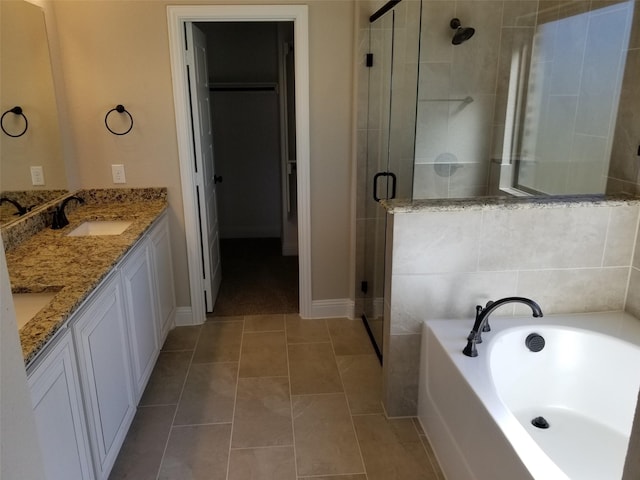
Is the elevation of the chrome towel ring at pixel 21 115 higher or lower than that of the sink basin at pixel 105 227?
higher

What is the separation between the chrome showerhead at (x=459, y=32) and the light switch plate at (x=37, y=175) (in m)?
2.66

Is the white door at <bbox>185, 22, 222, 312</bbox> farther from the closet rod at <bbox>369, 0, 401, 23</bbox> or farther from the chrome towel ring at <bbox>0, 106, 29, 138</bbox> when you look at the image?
the closet rod at <bbox>369, 0, 401, 23</bbox>

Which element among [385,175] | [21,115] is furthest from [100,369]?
[385,175]

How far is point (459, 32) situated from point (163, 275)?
2530 millimetres

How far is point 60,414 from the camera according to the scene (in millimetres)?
1704

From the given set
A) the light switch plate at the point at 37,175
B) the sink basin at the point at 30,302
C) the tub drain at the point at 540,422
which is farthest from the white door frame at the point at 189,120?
the tub drain at the point at 540,422

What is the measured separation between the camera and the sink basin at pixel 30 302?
1.97m

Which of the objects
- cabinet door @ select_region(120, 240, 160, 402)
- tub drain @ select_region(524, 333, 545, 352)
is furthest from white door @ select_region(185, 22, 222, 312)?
tub drain @ select_region(524, 333, 545, 352)

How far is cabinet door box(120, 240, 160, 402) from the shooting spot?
2.57 m

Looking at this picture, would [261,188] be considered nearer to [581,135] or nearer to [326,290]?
[326,290]

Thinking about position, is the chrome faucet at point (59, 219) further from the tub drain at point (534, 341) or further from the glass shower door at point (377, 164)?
the tub drain at point (534, 341)

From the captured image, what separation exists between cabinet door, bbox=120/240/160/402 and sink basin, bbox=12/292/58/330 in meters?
0.44

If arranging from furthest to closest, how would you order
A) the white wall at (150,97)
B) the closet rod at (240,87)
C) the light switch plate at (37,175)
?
the closet rod at (240,87)
the white wall at (150,97)
the light switch plate at (37,175)

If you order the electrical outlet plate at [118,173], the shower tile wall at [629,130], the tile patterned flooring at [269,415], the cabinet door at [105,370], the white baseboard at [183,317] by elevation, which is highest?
the shower tile wall at [629,130]
